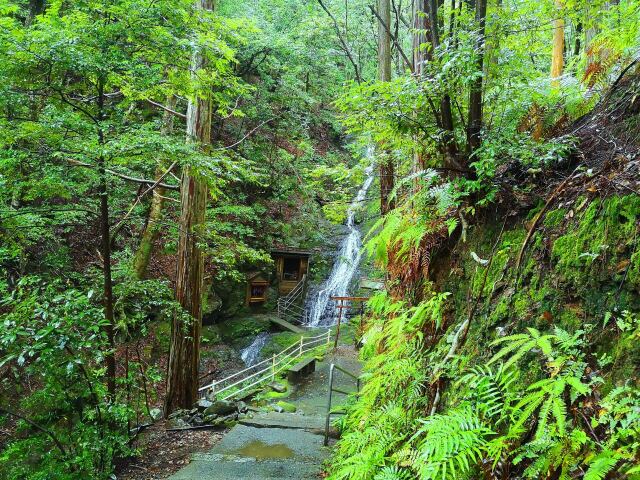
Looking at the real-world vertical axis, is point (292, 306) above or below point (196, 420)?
below

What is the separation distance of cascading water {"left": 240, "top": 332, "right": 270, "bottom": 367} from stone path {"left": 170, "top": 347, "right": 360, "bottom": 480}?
7.80 m

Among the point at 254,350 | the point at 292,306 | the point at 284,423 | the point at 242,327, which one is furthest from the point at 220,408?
the point at 292,306

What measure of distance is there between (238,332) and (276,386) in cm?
719

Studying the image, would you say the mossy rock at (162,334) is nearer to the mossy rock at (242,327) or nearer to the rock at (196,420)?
the mossy rock at (242,327)

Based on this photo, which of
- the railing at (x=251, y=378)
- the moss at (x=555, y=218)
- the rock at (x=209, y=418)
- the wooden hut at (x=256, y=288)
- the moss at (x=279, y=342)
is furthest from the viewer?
the wooden hut at (x=256, y=288)

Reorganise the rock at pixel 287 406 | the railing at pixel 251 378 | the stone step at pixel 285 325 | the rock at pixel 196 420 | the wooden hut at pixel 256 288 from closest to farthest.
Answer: the rock at pixel 196 420 → the rock at pixel 287 406 → the railing at pixel 251 378 → the stone step at pixel 285 325 → the wooden hut at pixel 256 288

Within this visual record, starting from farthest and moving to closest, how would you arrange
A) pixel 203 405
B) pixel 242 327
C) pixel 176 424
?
1. pixel 242 327
2. pixel 203 405
3. pixel 176 424

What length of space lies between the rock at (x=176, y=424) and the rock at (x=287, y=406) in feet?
6.86

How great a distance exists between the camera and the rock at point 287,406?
807 cm

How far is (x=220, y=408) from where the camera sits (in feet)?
23.2

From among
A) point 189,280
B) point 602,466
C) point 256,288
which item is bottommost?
point 256,288

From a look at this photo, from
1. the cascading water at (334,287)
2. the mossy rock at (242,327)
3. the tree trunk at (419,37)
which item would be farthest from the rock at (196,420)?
the cascading water at (334,287)

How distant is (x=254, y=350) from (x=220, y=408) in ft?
28.4

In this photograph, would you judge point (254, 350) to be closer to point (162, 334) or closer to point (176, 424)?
point (162, 334)
